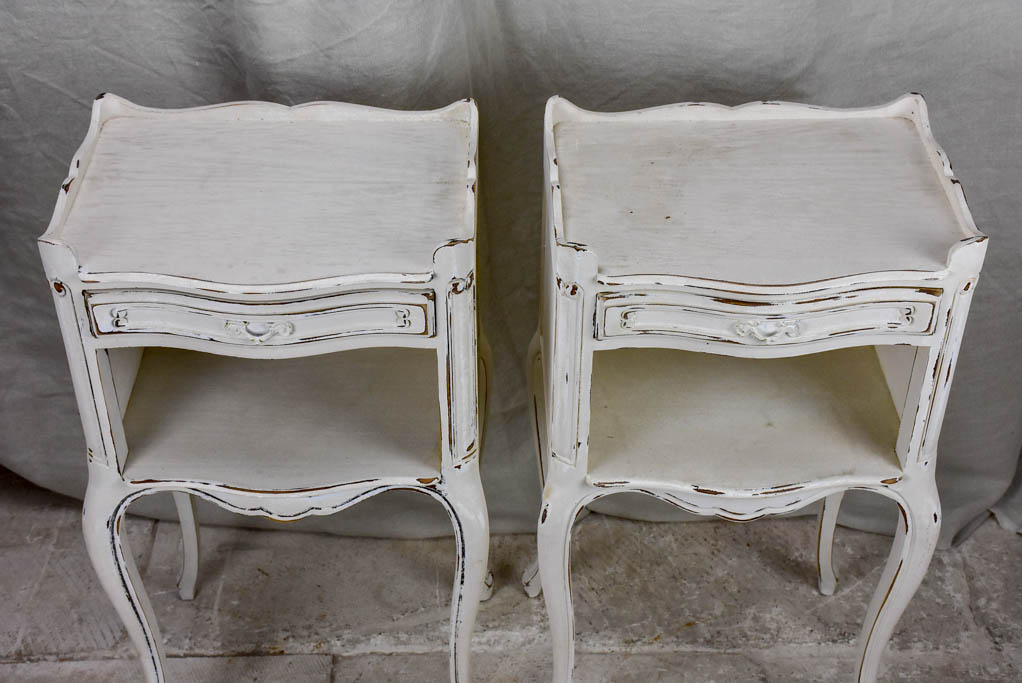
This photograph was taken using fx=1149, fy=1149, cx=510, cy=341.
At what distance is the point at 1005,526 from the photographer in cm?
190

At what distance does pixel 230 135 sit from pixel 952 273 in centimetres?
84

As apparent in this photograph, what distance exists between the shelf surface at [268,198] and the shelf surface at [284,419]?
0.26 metres

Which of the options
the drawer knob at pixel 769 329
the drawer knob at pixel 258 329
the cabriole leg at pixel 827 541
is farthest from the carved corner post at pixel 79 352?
the cabriole leg at pixel 827 541

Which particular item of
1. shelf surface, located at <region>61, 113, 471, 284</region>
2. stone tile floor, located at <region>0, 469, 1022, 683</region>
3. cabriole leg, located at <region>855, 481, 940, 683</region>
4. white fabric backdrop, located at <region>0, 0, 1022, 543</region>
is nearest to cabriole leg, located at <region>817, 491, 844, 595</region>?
stone tile floor, located at <region>0, 469, 1022, 683</region>

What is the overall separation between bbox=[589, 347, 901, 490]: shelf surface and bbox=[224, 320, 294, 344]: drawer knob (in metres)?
0.39

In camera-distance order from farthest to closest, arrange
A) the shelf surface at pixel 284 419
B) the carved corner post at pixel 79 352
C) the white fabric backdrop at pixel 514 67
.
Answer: the white fabric backdrop at pixel 514 67 → the shelf surface at pixel 284 419 → the carved corner post at pixel 79 352

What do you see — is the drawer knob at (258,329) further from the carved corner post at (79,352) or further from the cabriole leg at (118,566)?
the cabriole leg at (118,566)

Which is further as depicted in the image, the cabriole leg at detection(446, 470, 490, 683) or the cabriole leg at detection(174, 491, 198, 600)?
the cabriole leg at detection(174, 491, 198, 600)

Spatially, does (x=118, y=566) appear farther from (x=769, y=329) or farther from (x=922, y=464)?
(x=922, y=464)

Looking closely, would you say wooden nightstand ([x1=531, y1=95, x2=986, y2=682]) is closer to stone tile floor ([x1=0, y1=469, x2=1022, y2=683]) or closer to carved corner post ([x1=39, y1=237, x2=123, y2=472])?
stone tile floor ([x1=0, y1=469, x2=1022, y2=683])

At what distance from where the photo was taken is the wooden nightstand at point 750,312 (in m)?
1.16

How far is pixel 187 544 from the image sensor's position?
1.75 meters

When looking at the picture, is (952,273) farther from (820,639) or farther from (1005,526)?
(1005,526)

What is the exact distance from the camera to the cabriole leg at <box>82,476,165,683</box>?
1.33 m
